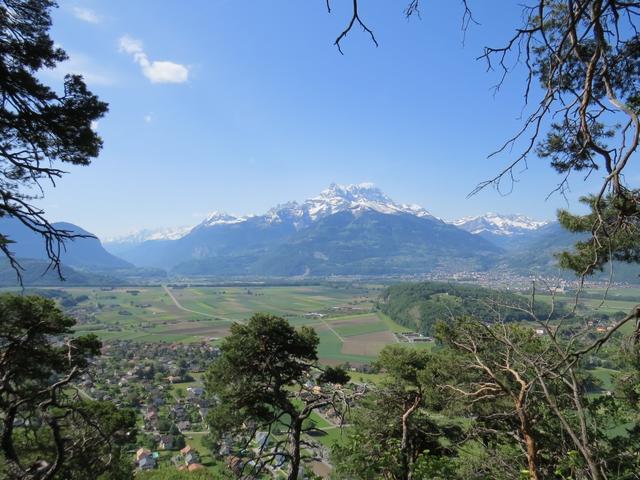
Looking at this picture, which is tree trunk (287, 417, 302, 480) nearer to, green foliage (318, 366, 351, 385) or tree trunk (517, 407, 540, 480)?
tree trunk (517, 407, 540, 480)

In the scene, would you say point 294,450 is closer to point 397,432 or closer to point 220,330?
point 397,432

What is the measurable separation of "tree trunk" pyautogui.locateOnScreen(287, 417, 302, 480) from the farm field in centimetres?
3080

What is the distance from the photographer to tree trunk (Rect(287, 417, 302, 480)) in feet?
12.7

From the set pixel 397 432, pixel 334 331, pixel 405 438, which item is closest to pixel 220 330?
pixel 334 331

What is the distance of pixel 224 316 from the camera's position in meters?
63.5

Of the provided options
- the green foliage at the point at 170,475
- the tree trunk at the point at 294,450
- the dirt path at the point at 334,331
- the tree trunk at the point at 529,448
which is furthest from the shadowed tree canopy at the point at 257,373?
the dirt path at the point at 334,331

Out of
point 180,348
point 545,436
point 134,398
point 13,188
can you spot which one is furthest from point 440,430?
point 180,348

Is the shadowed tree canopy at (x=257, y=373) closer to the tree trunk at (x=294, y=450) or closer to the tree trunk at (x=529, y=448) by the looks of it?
the tree trunk at (x=294, y=450)

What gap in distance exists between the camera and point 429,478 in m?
3.09

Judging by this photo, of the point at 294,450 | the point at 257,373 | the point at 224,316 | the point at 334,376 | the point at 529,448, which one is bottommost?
the point at 224,316

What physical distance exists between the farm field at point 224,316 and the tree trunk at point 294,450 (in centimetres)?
3080

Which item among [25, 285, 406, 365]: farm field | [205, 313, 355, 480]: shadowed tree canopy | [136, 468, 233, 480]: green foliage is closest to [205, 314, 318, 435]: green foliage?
[205, 313, 355, 480]: shadowed tree canopy

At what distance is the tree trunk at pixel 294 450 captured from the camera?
3878 millimetres

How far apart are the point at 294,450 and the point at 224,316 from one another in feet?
204
